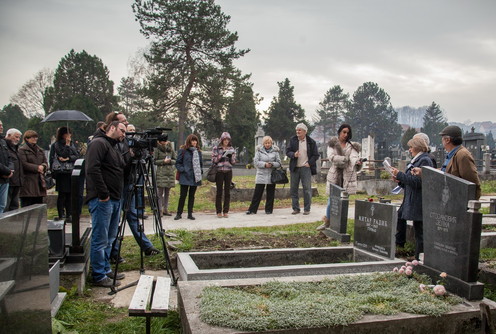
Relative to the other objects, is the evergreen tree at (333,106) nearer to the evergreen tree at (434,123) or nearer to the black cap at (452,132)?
the evergreen tree at (434,123)

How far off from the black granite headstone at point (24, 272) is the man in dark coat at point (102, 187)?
2.02 meters

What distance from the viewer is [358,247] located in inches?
213

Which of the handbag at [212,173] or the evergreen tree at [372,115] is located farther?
the evergreen tree at [372,115]

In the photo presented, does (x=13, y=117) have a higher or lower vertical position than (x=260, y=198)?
higher

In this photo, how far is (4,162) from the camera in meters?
6.64

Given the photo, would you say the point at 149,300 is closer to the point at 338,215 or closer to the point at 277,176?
the point at 338,215

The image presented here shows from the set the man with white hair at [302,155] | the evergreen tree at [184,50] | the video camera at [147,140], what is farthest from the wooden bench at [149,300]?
the evergreen tree at [184,50]

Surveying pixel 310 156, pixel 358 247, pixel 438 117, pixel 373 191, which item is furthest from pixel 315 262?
pixel 438 117

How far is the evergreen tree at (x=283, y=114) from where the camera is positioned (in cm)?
5134

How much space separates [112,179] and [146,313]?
2125mm

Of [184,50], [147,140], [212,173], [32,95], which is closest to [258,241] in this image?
[147,140]

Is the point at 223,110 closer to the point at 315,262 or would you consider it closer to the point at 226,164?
the point at 226,164

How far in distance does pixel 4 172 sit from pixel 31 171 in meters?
0.94

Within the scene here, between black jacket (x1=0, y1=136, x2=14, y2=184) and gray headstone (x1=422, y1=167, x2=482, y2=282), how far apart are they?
5.76 metres
